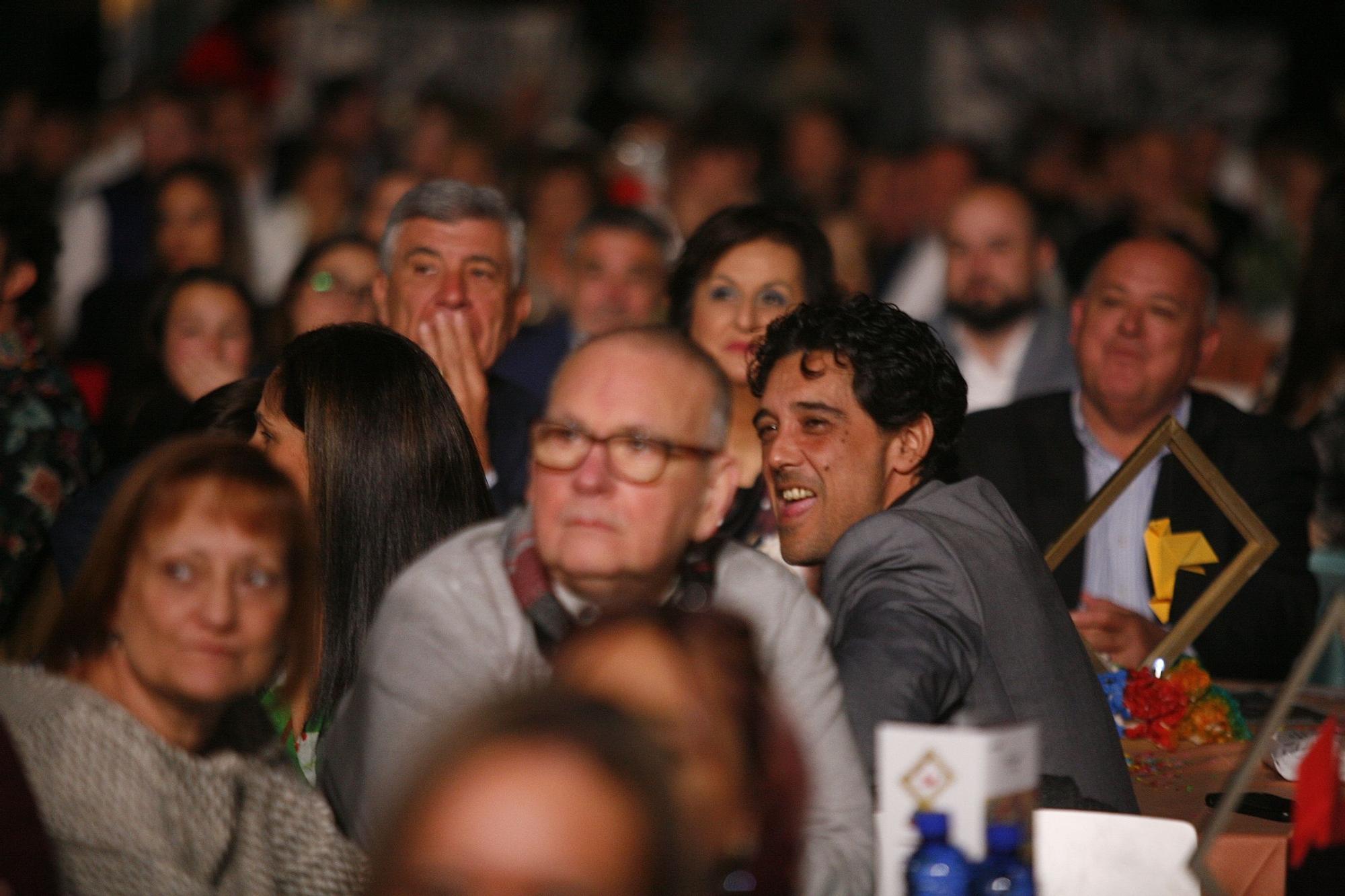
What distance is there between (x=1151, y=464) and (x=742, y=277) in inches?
52.8

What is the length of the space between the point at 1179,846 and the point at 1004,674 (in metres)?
0.51

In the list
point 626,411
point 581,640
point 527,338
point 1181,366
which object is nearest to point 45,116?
point 527,338

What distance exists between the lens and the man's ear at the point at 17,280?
464 cm

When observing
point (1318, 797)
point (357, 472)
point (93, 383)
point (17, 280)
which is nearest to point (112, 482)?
point (17, 280)

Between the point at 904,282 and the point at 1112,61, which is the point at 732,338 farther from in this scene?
the point at 1112,61

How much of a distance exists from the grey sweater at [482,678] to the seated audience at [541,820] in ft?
2.61

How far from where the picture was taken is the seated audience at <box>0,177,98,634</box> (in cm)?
439

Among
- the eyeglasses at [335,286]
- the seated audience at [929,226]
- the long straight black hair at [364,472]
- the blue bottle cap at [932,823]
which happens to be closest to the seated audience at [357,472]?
the long straight black hair at [364,472]

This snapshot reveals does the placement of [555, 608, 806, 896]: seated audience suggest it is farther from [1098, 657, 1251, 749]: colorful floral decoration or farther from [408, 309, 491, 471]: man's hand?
[408, 309, 491, 471]: man's hand

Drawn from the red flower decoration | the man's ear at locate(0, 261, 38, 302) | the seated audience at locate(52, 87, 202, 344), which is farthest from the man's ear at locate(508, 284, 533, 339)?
the seated audience at locate(52, 87, 202, 344)

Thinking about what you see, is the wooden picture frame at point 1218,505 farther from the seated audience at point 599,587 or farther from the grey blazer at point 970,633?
the seated audience at point 599,587

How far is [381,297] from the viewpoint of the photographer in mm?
4996

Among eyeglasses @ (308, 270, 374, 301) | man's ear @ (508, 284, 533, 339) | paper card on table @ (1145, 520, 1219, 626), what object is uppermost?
eyeglasses @ (308, 270, 374, 301)

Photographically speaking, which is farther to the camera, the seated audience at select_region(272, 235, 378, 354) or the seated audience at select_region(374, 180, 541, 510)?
the seated audience at select_region(272, 235, 378, 354)
